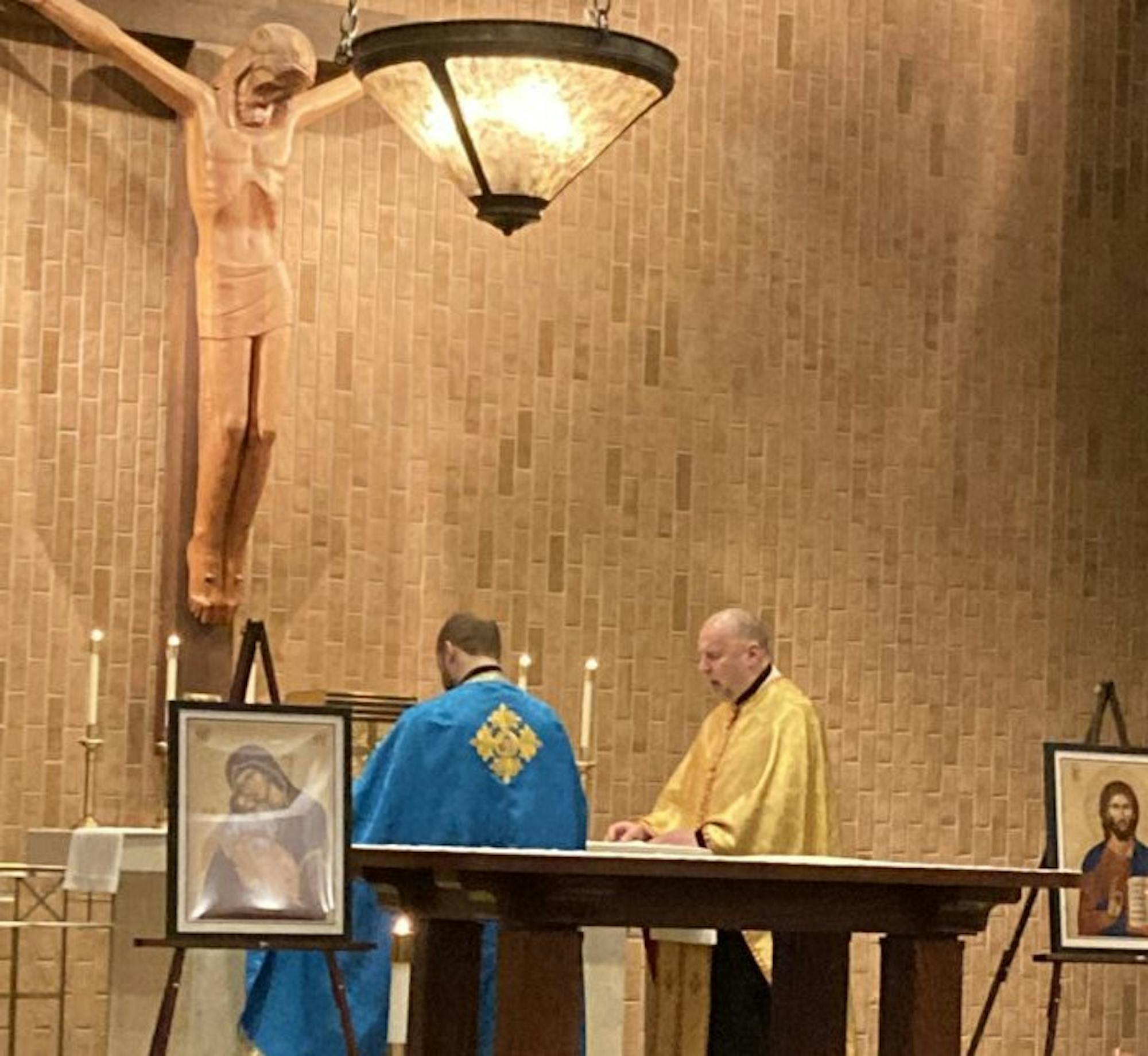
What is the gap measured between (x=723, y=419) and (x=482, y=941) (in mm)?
3259

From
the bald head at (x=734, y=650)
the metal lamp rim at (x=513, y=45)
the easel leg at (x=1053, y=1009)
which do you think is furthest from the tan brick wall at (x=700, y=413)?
the metal lamp rim at (x=513, y=45)

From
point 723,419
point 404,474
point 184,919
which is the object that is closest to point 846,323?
point 723,419

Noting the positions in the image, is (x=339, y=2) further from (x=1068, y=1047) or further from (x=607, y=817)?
(x=1068, y=1047)

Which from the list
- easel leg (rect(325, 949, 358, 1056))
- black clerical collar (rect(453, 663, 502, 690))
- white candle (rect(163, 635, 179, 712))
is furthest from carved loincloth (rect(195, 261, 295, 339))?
easel leg (rect(325, 949, 358, 1056))

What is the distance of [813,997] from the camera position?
6973 millimetres

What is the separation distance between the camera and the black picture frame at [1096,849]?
784cm

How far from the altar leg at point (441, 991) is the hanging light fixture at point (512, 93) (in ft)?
5.67

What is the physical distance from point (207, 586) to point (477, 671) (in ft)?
5.07

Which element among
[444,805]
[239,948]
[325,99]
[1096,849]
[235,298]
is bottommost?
[239,948]

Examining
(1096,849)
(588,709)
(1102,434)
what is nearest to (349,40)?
(588,709)

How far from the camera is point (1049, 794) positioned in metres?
7.90

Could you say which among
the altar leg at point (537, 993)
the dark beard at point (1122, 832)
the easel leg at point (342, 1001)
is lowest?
the easel leg at point (342, 1001)

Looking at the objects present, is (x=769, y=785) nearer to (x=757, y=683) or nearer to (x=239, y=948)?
(x=757, y=683)

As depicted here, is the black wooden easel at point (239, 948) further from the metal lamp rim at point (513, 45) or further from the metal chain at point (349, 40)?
the metal lamp rim at point (513, 45)
